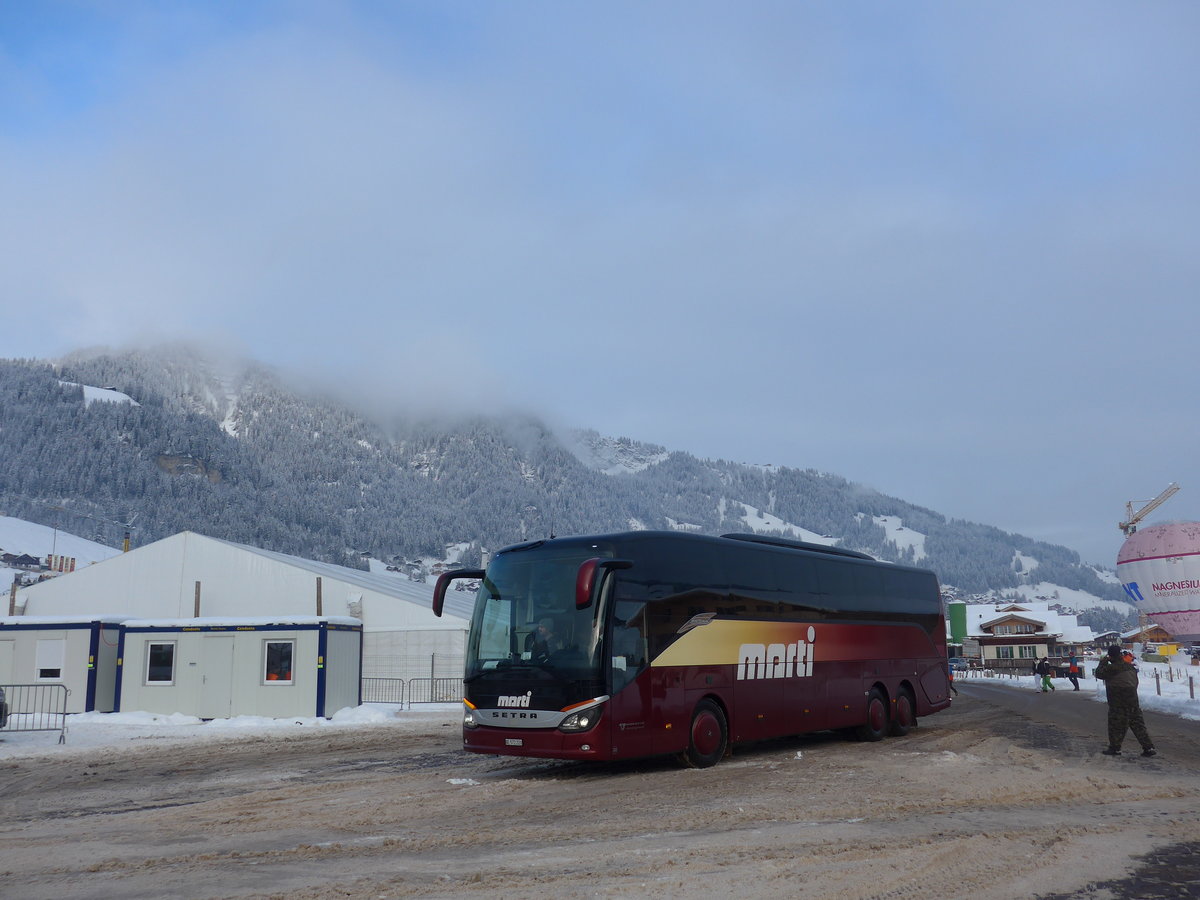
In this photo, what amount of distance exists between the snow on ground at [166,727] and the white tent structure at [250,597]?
303 inches

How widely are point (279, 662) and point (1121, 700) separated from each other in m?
21.2

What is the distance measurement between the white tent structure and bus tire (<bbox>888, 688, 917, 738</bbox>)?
2150 cm

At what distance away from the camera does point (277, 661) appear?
A: 2791cm

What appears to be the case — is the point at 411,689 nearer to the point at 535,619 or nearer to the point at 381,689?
the point at 381,689

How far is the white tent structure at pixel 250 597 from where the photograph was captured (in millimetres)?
39188

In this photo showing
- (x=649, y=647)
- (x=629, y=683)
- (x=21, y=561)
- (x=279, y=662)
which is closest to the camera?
(x=629, y=683)

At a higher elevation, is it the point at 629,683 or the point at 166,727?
the point at 629,683

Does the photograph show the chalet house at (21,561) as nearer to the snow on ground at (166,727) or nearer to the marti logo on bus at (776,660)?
the snow on ground at (166,727)

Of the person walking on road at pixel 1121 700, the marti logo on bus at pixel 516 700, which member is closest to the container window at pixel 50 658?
the marti logo on bus at pixel 516 700

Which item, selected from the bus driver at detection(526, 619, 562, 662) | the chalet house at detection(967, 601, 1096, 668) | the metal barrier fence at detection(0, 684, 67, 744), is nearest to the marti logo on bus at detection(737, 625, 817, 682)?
the bus driver at detection(526, 619, 562, 662)

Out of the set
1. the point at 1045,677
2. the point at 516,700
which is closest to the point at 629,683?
the point at 516,700

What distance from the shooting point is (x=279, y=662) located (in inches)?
1099

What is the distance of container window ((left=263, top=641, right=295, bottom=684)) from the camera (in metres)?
27.8

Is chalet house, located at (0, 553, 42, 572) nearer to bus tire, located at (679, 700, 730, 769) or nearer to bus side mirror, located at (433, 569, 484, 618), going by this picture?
bus side mirror, located at (433, 569, 484, 618)
